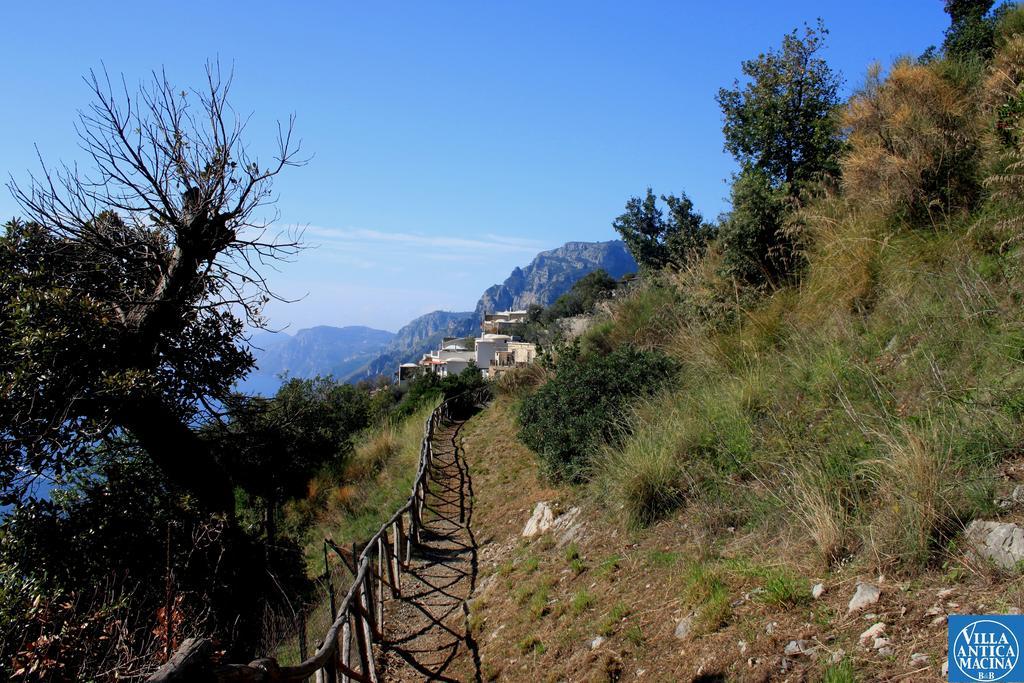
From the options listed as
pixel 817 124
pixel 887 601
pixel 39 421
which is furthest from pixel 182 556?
pixel 817 124

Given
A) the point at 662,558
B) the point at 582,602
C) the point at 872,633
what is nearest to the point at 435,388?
the point at 582,602

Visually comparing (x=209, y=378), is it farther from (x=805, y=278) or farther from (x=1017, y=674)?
(x=1017, y=674)

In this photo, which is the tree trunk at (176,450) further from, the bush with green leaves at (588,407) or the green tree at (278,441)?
the bush with green leaves at (588,407)

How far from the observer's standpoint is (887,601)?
3.53 metres

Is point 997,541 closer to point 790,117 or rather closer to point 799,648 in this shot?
point 799,648

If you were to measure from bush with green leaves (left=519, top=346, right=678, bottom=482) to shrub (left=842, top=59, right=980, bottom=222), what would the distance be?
12.2 ft

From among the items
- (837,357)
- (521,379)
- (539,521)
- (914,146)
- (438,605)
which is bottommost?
(438,605)

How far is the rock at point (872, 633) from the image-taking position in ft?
10.8

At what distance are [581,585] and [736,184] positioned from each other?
7938 millimetres

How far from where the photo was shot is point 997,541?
3461 millimetres

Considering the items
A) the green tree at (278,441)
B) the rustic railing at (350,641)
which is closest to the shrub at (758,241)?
the rustic railing at (350,641)

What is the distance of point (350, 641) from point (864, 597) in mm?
3992

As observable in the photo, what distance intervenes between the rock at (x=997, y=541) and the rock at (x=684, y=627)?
1722 millimetres

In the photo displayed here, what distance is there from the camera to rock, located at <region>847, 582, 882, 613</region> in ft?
11.7
